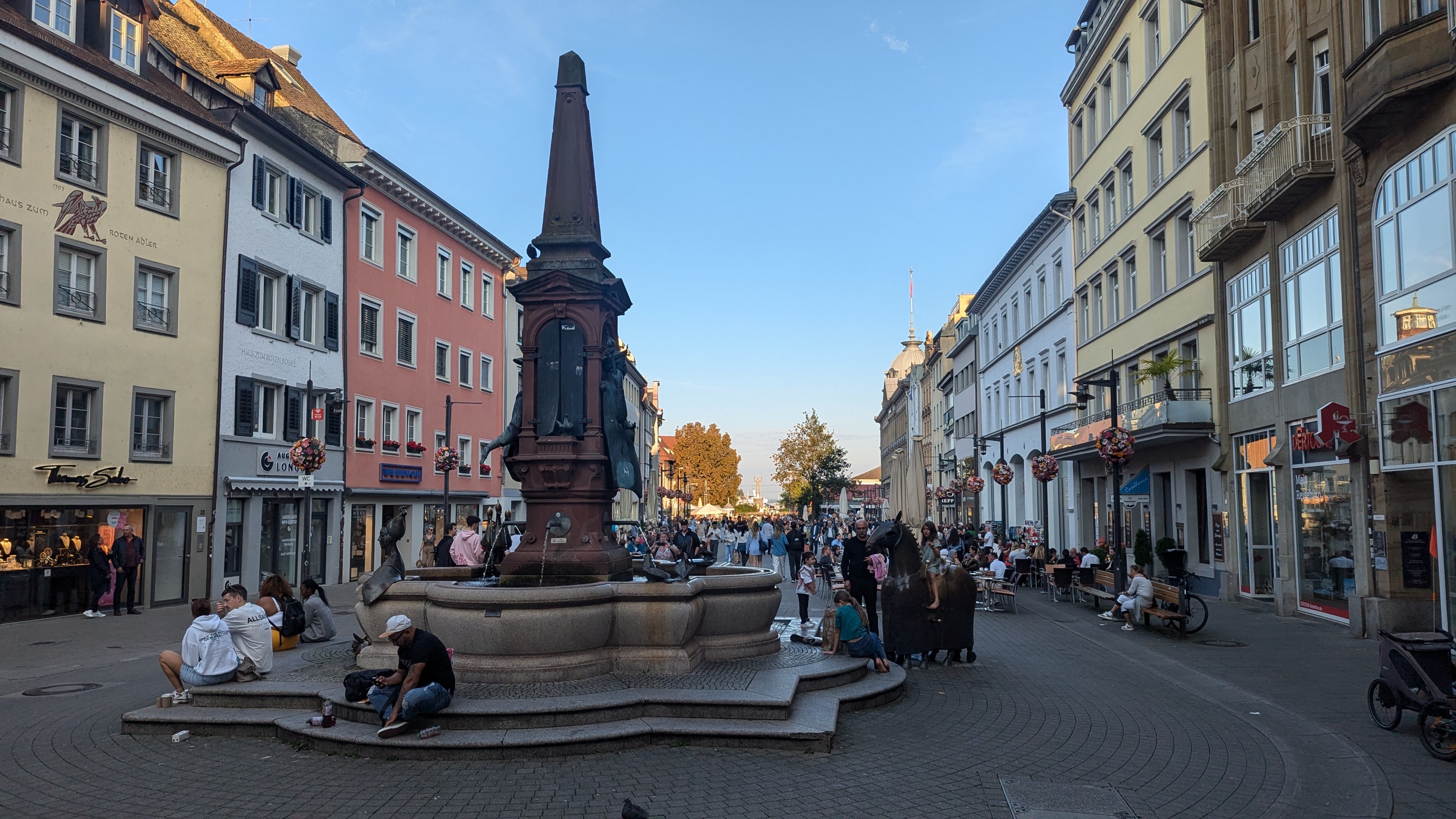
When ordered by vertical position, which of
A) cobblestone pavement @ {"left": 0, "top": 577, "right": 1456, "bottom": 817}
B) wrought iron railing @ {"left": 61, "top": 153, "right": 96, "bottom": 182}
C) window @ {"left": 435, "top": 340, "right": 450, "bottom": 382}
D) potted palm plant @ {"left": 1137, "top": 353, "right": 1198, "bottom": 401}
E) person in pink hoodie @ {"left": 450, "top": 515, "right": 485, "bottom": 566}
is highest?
wrought iron railing @ {"left": 61, "top": 153, "right": 96, "bottom": 182}

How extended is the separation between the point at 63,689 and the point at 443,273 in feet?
97.6

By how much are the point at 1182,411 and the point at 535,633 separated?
64.4 ft

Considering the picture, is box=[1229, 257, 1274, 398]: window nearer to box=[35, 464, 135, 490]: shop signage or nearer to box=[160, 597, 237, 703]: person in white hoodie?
box=[160, 597, 237, 703]: person in white hoodie

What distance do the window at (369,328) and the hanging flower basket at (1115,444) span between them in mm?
22887

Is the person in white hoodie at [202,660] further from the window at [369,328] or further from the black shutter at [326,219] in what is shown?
the window at [369,328]

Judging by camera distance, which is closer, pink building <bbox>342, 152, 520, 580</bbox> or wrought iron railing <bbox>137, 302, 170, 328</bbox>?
wrought iron railing <bbox>137, 302, 170, 328</bbox>

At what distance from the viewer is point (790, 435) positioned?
8669 cm

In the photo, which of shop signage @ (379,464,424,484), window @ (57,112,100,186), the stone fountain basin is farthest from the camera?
shop signage @ (379,464,424,484)

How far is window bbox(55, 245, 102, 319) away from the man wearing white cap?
55.9ft

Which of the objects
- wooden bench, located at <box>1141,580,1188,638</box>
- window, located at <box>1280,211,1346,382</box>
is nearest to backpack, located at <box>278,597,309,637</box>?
wooden bench, located at <box>1141,580,1188,638</box>

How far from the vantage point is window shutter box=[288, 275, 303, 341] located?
2855 centimetres

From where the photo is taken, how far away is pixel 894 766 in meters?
8.09

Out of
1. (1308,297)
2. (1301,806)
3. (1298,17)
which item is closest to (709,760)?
(1301,806)

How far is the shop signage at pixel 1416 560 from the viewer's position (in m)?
15.1
